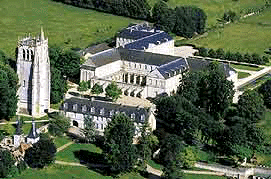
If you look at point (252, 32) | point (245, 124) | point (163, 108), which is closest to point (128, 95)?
point (163, 108)

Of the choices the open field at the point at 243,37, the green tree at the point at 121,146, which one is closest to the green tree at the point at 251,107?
the green tree at the point at 121,146

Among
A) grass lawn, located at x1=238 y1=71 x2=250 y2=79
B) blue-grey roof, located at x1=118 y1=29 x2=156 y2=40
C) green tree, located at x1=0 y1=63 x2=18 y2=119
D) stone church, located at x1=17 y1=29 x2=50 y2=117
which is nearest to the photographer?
green tree, located at x1=0 y1=63 x2=18 y2=119

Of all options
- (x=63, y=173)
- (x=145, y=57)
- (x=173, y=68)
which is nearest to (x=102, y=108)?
(x=63, y=173)

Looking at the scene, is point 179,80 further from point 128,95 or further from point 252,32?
point 252,32

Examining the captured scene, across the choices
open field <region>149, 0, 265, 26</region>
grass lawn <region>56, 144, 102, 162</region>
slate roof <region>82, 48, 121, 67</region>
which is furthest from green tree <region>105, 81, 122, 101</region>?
open field <region>149, 0, 265, 26</region>

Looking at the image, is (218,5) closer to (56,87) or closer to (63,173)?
(56,87)

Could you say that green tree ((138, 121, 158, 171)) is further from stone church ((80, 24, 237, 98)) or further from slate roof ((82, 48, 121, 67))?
slate roof ((82, 48, 121, 67))
